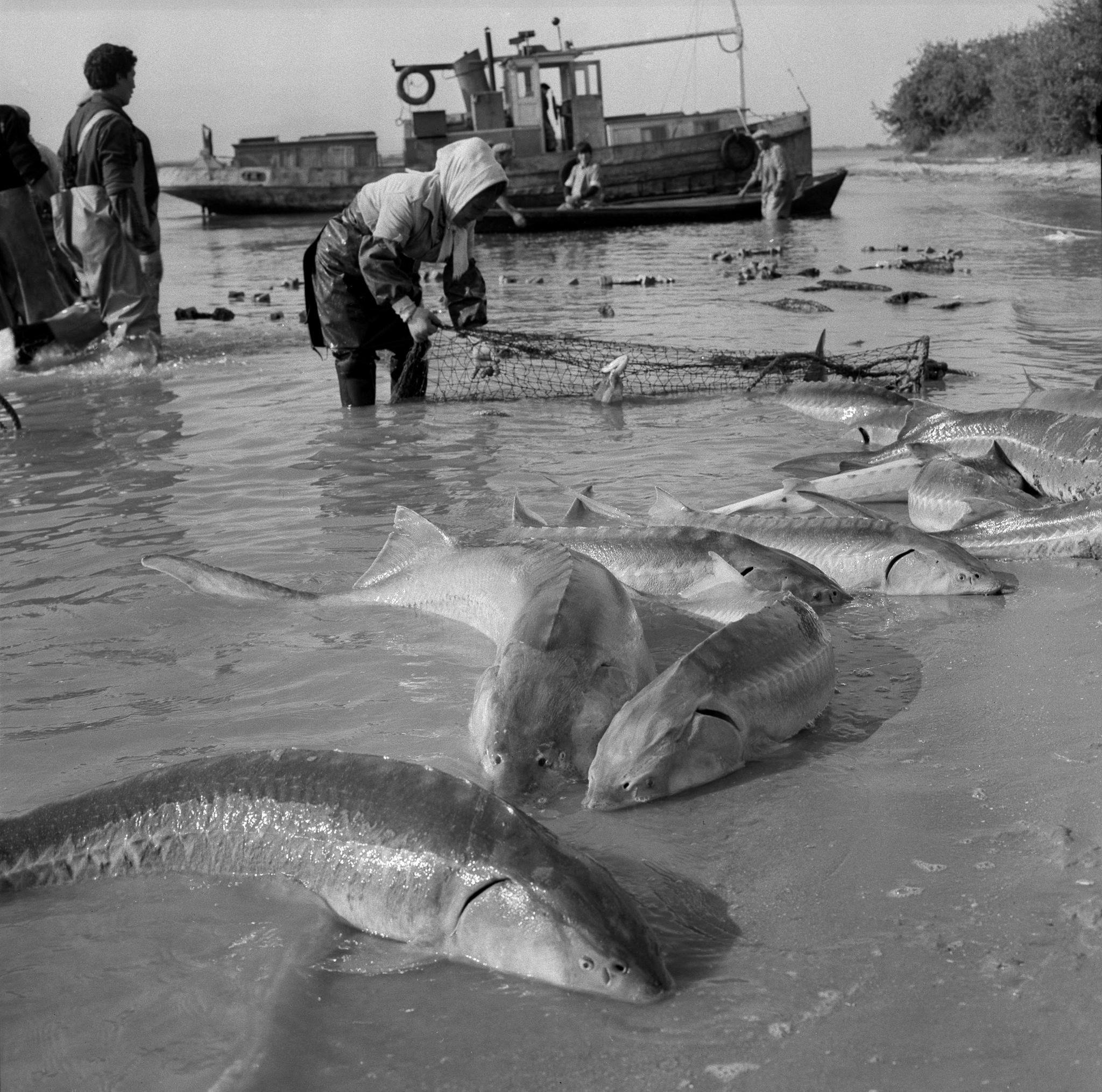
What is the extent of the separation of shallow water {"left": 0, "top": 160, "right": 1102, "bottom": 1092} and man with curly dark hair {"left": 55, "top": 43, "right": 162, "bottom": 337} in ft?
9.86

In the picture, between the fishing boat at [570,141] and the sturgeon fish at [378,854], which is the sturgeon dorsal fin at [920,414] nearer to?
the sturgeon fish at [378,854]

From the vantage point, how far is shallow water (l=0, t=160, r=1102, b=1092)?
2359 mm

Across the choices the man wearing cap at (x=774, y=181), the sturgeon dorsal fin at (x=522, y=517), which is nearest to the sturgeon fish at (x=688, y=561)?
the sturgeon dorsal fin at (x=522, y=517)

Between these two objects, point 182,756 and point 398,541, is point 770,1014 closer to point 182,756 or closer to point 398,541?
point 182,756

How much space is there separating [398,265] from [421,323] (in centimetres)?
39

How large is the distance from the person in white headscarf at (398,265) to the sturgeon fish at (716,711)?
462cm

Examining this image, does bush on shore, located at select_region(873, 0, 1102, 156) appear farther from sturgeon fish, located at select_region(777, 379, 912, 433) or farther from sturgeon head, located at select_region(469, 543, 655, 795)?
sturgeon head, located at select_region(469, 543, 655, 795)

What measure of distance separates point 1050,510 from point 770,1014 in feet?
11.5

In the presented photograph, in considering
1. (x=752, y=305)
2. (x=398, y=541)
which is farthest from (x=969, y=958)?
(x=752, y=305)

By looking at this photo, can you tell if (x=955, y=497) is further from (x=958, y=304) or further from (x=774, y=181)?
(x=774, y=181)

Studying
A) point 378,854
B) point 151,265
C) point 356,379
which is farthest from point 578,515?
point 151,265

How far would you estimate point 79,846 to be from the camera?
296 cm

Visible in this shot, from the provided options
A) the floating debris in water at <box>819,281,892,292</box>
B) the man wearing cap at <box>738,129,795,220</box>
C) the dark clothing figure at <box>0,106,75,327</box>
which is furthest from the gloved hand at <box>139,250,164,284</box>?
the man wearing cap at <box>738,129,795,220</box>

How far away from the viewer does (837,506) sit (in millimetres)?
5566
